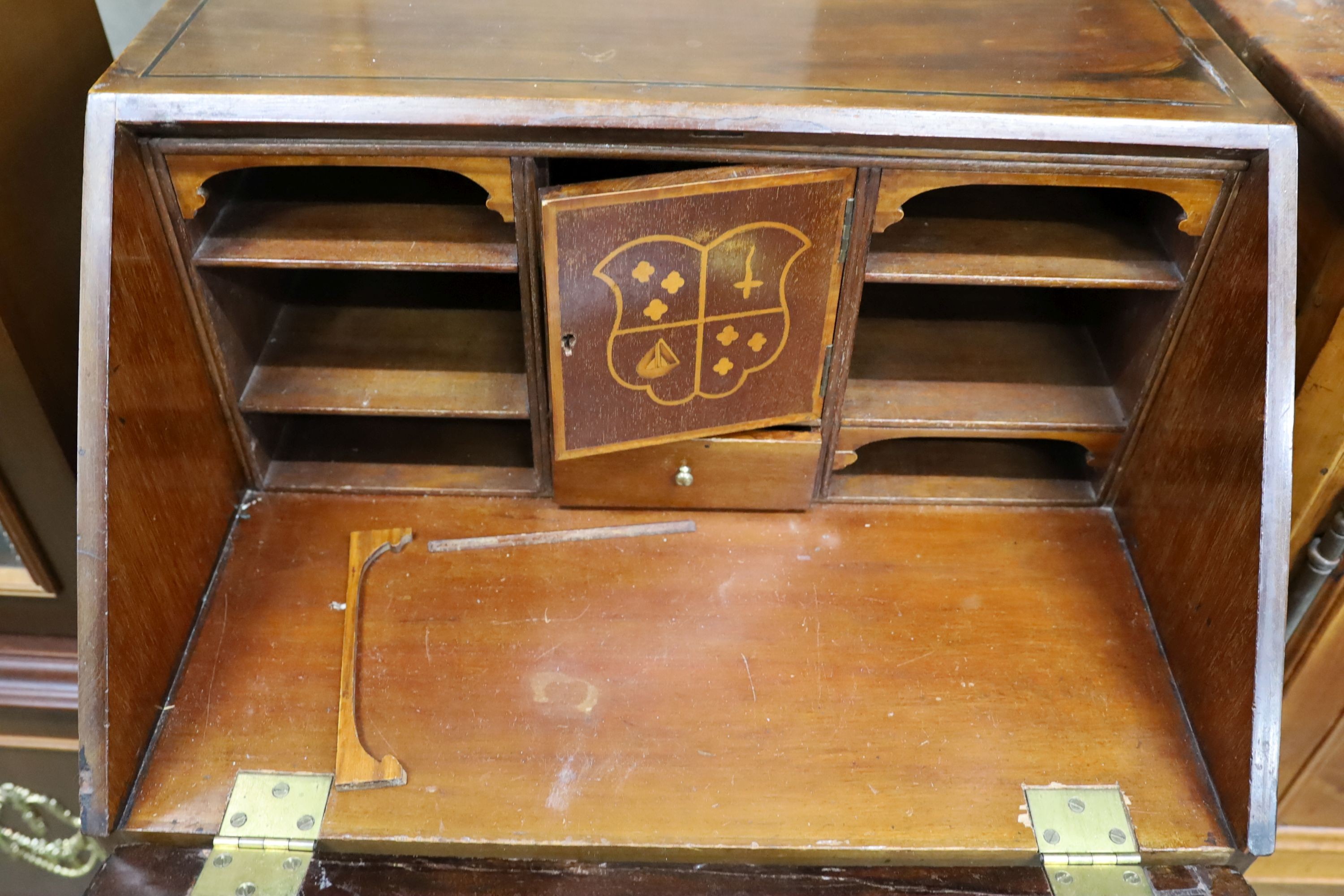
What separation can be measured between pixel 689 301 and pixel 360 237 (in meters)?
0.40

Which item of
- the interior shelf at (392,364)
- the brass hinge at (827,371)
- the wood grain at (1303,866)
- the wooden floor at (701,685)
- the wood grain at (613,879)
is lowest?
the wood grain at (1303,866)

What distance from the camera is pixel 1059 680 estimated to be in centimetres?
122

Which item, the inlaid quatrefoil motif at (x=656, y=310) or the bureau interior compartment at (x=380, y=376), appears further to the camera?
the bureau interior compartment at (x=380, y=376)

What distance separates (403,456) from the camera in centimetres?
148

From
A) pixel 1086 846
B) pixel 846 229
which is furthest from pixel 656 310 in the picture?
pixel 1086 846

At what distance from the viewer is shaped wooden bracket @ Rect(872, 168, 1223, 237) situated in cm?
108

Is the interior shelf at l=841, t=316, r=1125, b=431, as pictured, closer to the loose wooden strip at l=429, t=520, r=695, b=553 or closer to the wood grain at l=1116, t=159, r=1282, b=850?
the wood grain at l=1116, t=159, r=1282, b=850

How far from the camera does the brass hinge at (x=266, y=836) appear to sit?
41.1 inches

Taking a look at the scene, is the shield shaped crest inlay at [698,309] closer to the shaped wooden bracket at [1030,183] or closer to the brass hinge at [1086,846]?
the shaped wooden bracket at [1030,183]

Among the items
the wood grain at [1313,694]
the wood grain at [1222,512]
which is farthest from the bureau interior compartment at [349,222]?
the wood grain at [1313,694]

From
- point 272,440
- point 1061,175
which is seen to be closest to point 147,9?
point 272,440

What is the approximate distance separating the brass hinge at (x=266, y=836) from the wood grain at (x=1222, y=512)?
0.95 metres

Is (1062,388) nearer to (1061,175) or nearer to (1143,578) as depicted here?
(1143,578)

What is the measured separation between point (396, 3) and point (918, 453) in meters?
0.91
